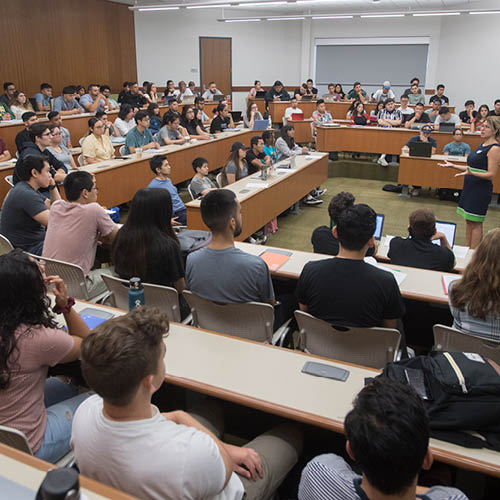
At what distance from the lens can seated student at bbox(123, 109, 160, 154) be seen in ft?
23.4

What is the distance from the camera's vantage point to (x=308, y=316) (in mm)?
2340

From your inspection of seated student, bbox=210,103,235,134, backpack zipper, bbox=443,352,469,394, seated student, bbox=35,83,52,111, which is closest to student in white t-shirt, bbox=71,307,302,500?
backpack zipper, bbox=443,352,469,394

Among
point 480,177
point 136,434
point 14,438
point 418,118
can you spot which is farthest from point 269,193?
point 418,118

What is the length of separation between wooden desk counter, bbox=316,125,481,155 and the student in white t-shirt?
26.5 feet

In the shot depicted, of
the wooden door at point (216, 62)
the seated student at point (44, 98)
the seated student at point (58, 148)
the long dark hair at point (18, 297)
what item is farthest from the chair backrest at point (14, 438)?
the wooden door at point (216, 62)

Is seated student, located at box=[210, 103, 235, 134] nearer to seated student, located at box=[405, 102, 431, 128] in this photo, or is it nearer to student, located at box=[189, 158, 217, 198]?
seated student, located at box=[405, 102, 431, 128]

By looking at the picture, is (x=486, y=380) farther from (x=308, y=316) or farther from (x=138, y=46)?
(x=138, y=46)

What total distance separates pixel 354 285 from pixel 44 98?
10.4 m

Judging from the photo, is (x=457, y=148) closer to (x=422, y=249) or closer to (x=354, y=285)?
(x=422, y=249)

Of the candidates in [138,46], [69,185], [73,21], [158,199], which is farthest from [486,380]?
[138,46]

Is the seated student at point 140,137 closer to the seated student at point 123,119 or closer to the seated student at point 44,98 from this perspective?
the seated student at point 123,119

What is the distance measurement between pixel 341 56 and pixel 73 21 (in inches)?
339

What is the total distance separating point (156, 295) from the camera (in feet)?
9.16

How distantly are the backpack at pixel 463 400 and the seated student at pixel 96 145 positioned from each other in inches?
231
